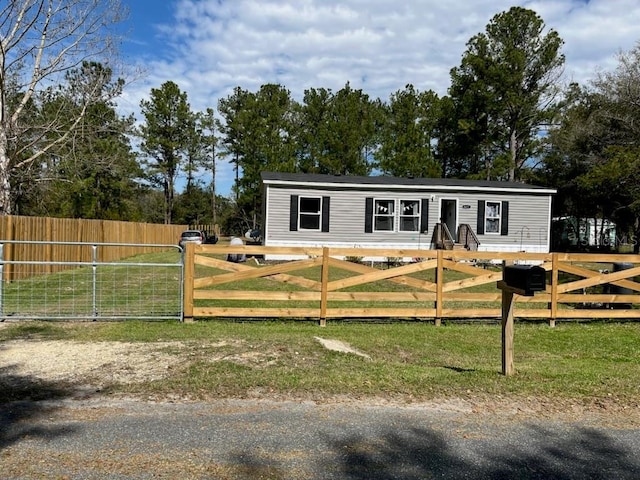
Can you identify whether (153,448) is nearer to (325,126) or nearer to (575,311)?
(575,311)

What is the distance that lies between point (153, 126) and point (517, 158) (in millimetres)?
29878

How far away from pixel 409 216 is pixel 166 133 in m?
31.5

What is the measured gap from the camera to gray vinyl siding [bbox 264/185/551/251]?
19.0 m

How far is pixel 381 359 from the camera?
5.77 meters

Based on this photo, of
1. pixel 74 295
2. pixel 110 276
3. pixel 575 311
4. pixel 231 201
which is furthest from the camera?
pixel 231 201

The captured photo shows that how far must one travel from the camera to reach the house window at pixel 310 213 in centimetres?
1920

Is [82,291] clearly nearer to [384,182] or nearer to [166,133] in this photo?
[384,182]

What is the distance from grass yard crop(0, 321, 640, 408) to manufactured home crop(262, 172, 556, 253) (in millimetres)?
11035

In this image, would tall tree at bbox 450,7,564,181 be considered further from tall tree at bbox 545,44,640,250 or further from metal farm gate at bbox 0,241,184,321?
metal farm gate at bbox 0,241,184,321

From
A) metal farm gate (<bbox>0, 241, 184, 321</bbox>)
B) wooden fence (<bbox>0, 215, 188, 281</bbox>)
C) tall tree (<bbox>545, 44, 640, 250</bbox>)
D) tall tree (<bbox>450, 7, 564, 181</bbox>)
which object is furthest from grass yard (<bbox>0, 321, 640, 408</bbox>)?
tall tree (<bbox>450, 7, 564, 181</bbox>)

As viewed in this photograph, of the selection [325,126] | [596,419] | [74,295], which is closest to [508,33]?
[325,126]

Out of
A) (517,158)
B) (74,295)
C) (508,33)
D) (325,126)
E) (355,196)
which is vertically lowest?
(74,295)

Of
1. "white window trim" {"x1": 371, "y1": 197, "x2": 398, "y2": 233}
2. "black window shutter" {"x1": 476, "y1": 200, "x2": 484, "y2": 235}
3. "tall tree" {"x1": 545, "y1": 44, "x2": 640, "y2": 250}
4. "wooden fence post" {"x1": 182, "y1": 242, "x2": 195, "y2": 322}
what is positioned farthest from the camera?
"black window shutter" {"x1": 476, "y1": 200, "x2": 484, "y2": 235}

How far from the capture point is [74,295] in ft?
33.2
